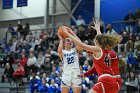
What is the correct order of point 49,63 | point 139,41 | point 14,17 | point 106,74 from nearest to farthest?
point 106,74
point 139,41
point 49,63
point 14,17

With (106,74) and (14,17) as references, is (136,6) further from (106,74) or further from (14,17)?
(106,74)

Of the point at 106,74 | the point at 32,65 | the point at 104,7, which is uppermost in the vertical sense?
the point at 104,7

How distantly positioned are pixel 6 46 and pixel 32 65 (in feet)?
19.8

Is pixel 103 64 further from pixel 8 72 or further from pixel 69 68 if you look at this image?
pixel 8 72

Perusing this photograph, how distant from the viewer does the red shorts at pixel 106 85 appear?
6.88 meters

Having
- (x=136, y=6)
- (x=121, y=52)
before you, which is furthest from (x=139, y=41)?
(x=136, y=6)

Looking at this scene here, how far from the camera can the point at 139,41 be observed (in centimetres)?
1806

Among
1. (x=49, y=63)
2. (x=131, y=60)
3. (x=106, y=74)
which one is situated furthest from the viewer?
(x=49, y=63)

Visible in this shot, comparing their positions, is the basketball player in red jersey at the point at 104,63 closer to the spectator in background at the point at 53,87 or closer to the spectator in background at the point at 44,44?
the spectator in background at the point at 53,87

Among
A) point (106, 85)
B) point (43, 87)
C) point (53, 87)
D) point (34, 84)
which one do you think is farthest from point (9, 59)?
point (106, 85)

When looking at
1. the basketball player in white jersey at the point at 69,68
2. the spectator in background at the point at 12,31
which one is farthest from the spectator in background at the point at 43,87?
the spectator in background at the point at 12,31

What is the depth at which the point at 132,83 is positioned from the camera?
15516 millimetres

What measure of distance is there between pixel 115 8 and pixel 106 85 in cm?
1887

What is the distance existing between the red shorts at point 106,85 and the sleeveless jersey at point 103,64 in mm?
134
